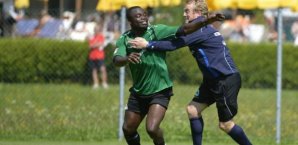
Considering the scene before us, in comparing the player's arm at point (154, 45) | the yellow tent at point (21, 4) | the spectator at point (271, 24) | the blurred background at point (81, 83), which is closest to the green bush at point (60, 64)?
the blurred background at point (81, 83)

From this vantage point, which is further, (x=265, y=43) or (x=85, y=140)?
(x=265, y=43)

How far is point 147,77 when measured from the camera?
39.0 ft

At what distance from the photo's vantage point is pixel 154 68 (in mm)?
11859

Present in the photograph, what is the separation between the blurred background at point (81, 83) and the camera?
52.0 feet

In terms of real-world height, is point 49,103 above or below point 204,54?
below

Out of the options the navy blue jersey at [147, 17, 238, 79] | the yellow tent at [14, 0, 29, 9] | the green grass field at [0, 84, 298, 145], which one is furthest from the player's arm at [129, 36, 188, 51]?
the yellow tent at [14, 0, 29, 9]

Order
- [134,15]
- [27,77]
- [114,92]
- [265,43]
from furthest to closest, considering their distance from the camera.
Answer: [265,43], [114,92], [27,77], [134,15]

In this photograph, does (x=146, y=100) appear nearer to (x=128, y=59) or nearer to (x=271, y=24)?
(x=128, y=59)

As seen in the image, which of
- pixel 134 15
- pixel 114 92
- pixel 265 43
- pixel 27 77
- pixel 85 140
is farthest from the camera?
pixel 265 43

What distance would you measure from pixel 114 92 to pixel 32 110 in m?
1.99

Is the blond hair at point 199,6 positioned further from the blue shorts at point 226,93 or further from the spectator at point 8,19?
the spectator at point 8,19

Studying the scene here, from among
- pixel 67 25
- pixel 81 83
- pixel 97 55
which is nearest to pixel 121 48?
pixel 81 83

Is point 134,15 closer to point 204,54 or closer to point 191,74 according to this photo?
point 204,54

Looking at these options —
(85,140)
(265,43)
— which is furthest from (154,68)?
(265,43)
